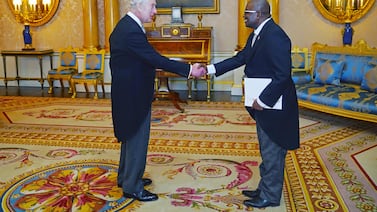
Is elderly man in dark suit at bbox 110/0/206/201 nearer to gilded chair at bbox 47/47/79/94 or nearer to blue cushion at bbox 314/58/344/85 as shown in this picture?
blue cushion at bbox 314/58/344/85

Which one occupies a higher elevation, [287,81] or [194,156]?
[287,81]

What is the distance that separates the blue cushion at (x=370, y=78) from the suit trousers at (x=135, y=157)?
3.35 meters

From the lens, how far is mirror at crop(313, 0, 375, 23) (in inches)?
273

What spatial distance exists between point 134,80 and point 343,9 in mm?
5517

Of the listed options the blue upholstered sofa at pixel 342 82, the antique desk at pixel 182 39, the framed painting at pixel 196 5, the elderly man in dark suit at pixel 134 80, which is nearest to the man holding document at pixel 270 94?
the elderly man in dark suit at pixel 134 80

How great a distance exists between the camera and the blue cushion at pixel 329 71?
569 cm

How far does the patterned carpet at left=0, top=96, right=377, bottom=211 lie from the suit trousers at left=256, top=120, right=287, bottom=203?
0.39 feet

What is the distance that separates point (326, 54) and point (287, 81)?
12.5 feet

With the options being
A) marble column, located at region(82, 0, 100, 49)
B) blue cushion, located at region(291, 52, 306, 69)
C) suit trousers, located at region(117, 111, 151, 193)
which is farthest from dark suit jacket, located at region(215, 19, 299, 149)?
marble column, located at region(82, 0, 100, 49)

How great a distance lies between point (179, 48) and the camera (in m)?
7.59

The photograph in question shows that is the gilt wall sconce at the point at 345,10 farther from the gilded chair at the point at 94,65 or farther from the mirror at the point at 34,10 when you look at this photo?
the mirror at the point at 34,10

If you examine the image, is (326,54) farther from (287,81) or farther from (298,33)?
(287,81)

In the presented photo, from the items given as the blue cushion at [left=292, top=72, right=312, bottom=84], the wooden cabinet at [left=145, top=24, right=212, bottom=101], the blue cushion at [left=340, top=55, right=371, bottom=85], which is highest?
the wooden cabinet at [left=145, top=24, right=212, bottom=101]

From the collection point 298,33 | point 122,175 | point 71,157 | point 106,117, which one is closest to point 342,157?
point 122,175
